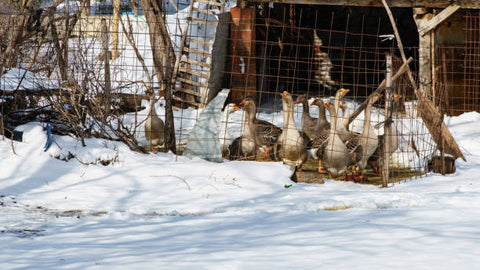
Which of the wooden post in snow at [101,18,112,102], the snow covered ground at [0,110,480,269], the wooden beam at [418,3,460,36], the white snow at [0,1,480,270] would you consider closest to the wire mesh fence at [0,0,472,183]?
the wooden post in snow at [101,18,112,102]

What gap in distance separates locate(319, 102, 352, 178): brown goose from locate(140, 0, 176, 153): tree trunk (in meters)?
2.65

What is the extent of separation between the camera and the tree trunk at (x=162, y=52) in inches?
361

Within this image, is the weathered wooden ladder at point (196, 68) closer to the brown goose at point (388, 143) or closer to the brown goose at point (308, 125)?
the brown goose at point (308, 125)

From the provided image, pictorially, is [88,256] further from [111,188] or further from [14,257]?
[111,188]

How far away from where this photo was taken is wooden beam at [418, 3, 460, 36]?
13.2 m

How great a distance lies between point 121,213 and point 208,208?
1066 mm

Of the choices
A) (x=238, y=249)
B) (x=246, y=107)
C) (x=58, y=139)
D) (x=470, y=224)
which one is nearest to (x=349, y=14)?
(x=246, y=107)

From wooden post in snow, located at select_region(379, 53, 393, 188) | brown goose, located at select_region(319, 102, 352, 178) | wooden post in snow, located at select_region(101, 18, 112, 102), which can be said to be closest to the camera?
wooden post in snow, located at select_region(379, 53, 393, 188)

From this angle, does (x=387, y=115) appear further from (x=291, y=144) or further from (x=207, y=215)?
(x=207, y=215)

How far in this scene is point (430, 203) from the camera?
22.8ft

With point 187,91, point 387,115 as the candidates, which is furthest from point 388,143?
point 187,91

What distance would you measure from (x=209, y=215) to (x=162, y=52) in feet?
14.0

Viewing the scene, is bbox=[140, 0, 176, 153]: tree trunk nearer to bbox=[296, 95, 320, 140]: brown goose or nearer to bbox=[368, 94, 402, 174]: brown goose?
bbox=[296, 95, 320, 140]: brown goose

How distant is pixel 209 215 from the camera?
21.6ft
